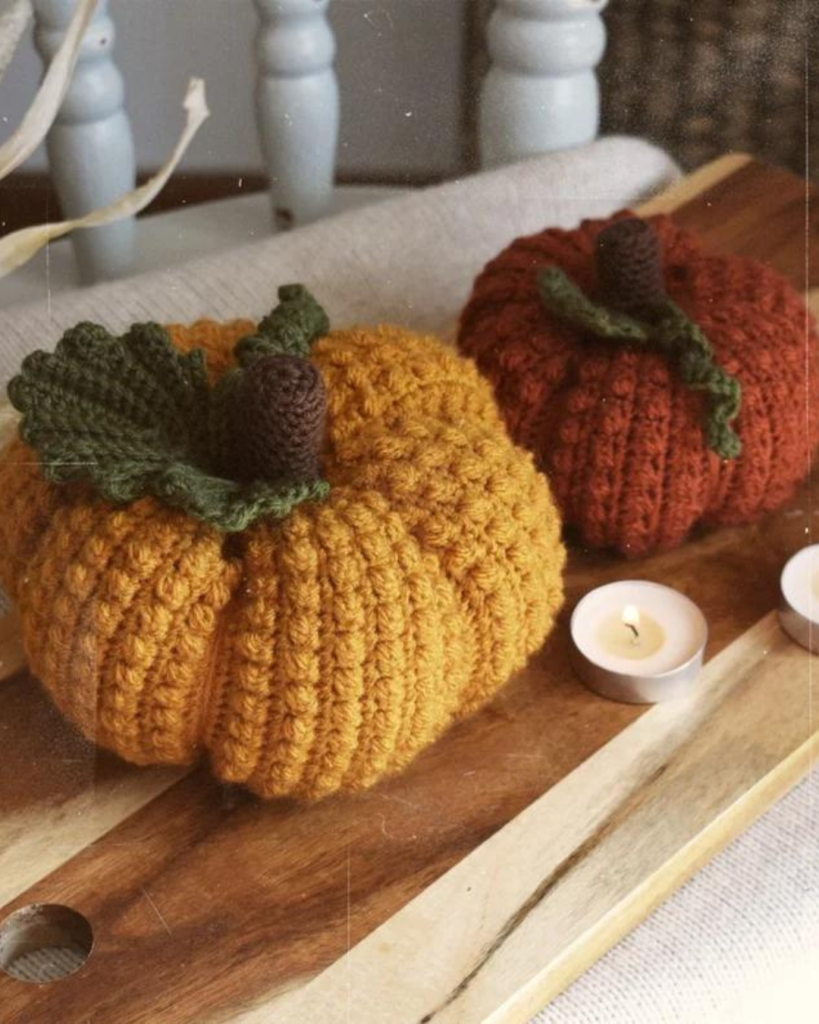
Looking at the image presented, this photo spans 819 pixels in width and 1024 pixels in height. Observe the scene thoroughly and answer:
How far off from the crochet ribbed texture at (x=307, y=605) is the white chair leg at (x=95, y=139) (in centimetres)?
33

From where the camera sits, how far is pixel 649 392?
646 millimetres

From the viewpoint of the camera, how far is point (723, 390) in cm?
64

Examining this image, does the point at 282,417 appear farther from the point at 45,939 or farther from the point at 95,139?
the point at 95,139

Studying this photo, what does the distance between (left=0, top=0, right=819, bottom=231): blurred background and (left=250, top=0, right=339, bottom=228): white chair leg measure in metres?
0.01

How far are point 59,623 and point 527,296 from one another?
0.31 m

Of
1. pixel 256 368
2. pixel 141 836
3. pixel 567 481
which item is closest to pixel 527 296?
pixel 567 481

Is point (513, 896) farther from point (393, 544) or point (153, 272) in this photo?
point (153, 272)

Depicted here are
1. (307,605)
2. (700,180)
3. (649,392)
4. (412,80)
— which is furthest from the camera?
(700,180)

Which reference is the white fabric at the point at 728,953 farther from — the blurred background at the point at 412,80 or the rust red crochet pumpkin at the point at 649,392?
the blurred background at the point at 412,80

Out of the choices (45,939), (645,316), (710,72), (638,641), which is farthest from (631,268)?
(45,939)

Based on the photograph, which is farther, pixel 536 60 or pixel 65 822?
pixel 536 60

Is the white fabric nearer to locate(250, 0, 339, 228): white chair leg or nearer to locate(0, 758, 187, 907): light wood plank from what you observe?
locate(0, 758, 187, 907): light wood plank

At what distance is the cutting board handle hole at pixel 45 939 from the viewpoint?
531mm

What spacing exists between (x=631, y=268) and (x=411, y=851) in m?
0.30
